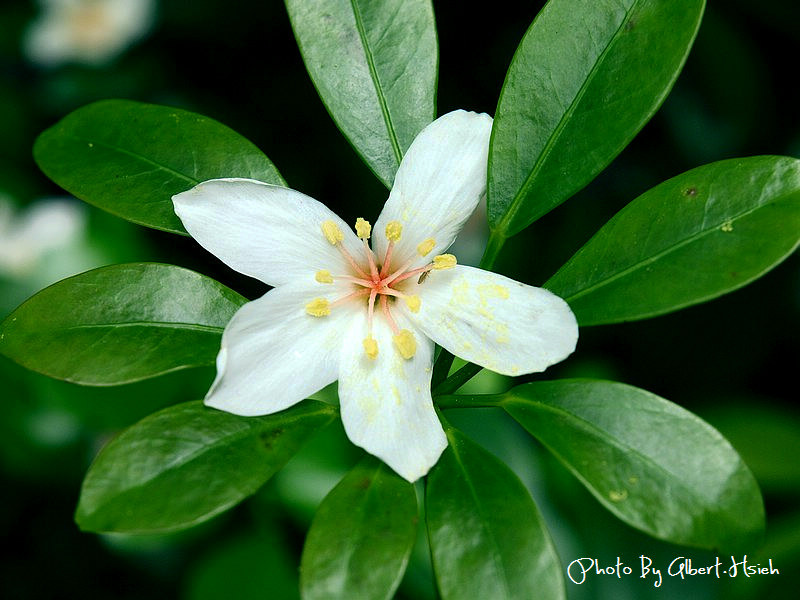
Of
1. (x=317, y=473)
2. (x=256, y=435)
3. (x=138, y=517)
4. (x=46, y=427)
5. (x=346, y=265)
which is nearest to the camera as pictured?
(x=138, y=517)

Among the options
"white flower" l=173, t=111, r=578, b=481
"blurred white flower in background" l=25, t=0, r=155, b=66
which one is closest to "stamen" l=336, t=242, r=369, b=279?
"white flower" l=173, t=111, r=578, b=481

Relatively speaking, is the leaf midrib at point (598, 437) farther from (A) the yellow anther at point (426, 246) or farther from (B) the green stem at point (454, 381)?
(A) the yellow anther at point (426, 246)

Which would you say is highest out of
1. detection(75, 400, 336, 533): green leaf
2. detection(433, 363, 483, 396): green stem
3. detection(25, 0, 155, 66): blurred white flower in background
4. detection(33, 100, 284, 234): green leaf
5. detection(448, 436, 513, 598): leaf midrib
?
detection(25, 0, 155, 66): blurred white flower in background

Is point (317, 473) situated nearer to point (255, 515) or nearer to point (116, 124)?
point (255, 515)

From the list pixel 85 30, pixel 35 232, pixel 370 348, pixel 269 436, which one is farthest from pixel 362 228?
pixel 85 30

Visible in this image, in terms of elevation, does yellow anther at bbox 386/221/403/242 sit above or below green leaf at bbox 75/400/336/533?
above

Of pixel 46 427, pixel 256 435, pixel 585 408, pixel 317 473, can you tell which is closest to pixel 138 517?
pixel 256 435

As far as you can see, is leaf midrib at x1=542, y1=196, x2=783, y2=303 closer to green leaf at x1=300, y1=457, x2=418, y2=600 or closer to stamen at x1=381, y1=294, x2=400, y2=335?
stamen at x1=381, y1=294, x2=400, y2=335
